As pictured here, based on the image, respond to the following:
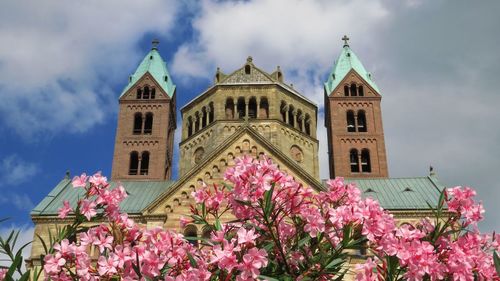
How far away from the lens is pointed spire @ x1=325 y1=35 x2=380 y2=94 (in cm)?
4891

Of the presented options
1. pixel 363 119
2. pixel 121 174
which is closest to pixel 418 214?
pixel 363 119

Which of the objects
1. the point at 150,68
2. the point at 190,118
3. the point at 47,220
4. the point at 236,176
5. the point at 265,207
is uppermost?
the point at 150,68

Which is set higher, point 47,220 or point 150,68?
point 150,68

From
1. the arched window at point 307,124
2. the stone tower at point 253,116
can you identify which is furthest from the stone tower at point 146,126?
the arched window at point 307,124

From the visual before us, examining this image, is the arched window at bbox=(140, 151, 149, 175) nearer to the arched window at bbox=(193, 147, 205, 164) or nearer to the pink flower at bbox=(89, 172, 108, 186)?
the arched window at bbox=(193, 147, 205, 164)

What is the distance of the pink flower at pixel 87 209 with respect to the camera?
7.36 meters

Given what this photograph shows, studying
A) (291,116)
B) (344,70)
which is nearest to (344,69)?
(344,70)

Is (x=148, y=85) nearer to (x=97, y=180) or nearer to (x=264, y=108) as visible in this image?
(x=264, y=108)

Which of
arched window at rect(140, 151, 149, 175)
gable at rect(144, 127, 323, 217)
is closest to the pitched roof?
arched window at rect(140, 151, 149, 175)

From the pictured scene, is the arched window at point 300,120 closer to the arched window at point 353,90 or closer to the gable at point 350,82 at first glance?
the gable at point 350,82

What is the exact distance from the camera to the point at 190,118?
143ft

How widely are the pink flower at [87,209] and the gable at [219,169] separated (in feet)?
Result: 63.8

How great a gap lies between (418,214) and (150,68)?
29428 mm

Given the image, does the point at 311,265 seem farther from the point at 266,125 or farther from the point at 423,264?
the point at 266,125
